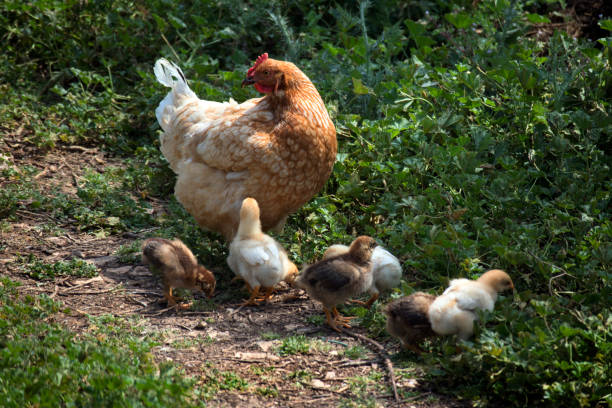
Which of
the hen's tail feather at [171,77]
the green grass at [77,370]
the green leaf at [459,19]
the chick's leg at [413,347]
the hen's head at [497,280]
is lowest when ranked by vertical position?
the chick's leg at [413,347]

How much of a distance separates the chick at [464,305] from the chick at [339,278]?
0.62m

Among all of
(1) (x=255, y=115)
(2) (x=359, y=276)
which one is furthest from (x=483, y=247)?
(1) (x=255, y=115)

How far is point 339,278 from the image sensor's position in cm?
467

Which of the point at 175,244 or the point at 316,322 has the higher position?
the point at 175,244

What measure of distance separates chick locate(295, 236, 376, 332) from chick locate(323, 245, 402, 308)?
0.13m

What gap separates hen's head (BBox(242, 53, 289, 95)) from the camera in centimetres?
552

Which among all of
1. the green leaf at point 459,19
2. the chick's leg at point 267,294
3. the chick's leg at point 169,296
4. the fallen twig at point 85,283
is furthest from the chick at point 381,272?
the green leaf at point 459,19

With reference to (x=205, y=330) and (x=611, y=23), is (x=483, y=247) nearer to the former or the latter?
(x=205, y=330)

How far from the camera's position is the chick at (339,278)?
15.4ft

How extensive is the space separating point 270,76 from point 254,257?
1503 millimetres

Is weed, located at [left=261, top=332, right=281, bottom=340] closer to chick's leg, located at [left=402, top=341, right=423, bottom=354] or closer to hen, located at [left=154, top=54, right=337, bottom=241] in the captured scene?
chick's leg, located at [left=402, top=341, right=423, bottom=354]

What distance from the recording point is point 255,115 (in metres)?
5.59

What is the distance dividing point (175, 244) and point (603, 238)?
314cm

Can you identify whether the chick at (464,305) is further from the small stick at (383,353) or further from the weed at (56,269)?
the weed at (56,269)
